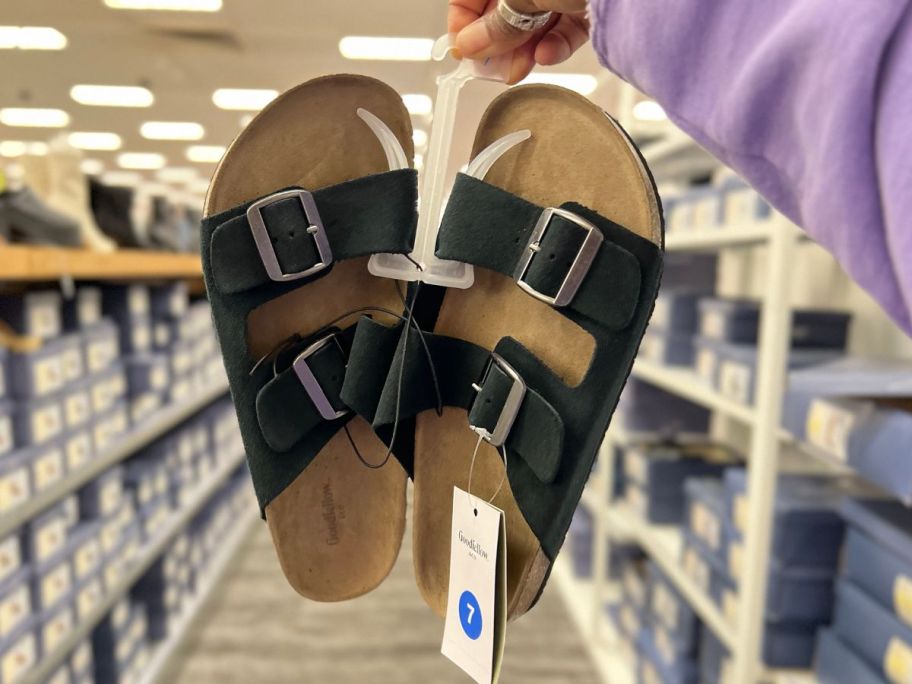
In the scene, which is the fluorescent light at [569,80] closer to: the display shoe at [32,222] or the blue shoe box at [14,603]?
the display shoe at [32,222]

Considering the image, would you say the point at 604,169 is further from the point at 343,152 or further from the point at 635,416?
the point at 635,416

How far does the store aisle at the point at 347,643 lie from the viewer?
2.18 meters

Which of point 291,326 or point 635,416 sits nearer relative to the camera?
point 291,326

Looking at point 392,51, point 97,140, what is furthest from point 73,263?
point 97,140

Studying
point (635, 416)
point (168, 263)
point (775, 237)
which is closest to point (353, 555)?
point (775, 237)

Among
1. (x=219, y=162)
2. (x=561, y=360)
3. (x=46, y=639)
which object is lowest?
(x=46, y=639)

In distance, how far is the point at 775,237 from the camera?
3.96ft

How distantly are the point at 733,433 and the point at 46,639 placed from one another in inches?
68.2

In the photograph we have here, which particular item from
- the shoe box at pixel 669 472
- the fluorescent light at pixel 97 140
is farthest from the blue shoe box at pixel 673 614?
the fluorescent light at pixel 97 140

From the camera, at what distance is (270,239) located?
1.43 ft

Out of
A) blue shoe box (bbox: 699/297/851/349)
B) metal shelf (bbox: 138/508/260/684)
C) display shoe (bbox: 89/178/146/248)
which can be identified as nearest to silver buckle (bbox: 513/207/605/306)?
blue shoe box (bbox: 699/297/851/349)

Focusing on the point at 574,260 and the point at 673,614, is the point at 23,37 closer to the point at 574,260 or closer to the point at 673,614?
the point at 574,260

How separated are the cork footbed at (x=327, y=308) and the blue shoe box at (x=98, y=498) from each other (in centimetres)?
135

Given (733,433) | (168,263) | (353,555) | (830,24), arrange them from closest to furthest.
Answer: (830,24), (353,555), (168,263), (733,433)
